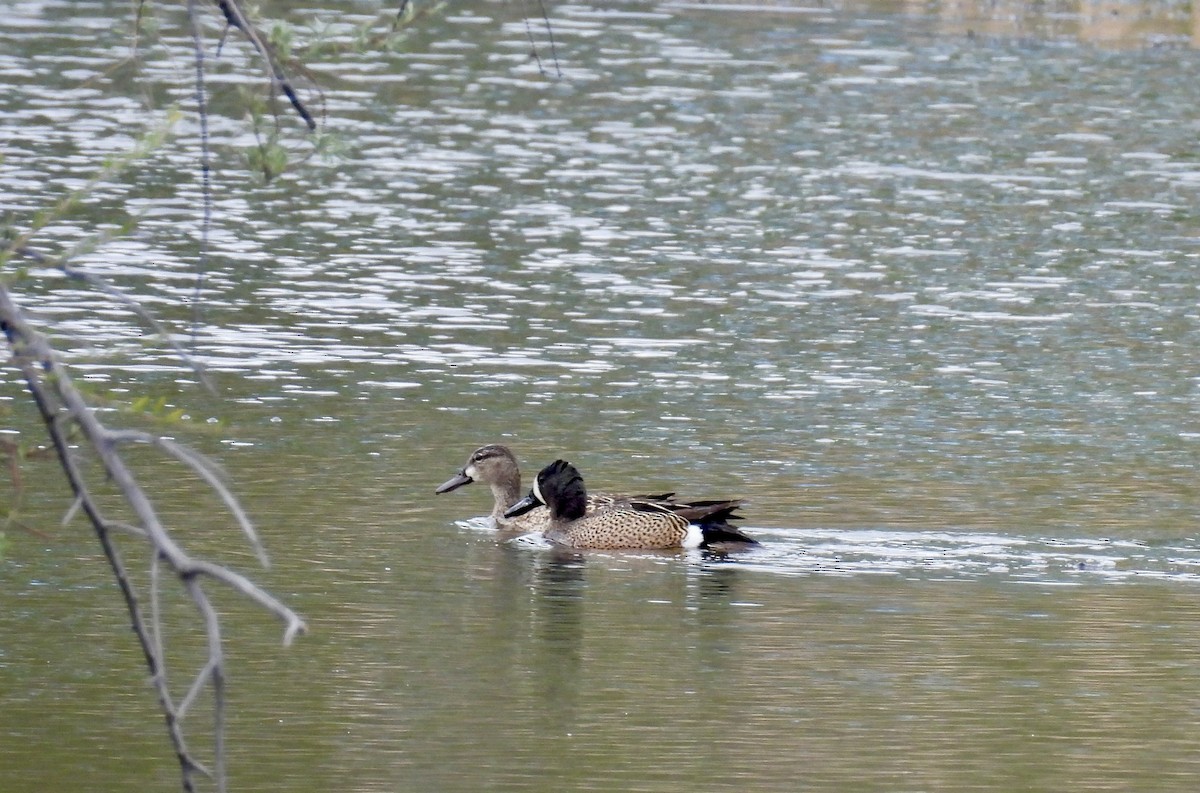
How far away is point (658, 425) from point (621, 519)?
250 cm

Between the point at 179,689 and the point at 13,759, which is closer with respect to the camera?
the point at 13,759

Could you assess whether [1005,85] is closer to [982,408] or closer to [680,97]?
[680,97]

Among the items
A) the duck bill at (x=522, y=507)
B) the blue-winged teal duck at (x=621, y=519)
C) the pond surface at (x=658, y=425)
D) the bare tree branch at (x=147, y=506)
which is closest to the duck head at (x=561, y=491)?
the blue-winged teal duck at (x=621, y=519)

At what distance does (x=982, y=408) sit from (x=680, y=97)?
56.9 ft

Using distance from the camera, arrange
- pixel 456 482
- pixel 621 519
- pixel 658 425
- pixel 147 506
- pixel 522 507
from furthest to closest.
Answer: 1. pixel 658 425
2. pixel 522 507
3. pixel 456 482
4. pixel 621 519
5. pixel 147 506

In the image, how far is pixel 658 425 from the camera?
15.8 metres

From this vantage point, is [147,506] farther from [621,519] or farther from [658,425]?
[658,425]

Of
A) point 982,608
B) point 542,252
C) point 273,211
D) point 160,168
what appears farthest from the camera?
point 160,168

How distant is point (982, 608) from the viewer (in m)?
11.6

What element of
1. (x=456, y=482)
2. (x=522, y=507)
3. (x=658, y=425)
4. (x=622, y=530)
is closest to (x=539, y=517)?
(x=522, y=507)

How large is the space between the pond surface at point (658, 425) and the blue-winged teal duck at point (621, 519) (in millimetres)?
147

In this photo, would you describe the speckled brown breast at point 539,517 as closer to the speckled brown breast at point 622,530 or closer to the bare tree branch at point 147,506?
the speckled brown breast at point 622,530

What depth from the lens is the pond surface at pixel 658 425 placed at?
31.2 feet

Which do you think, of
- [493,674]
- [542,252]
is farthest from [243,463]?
[542,252]
